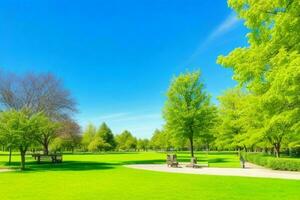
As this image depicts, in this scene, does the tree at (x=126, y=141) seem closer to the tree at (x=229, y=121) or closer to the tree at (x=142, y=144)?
the tree at (x=142, y=144)

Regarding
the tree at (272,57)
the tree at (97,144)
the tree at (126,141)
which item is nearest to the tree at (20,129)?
the tree at (272,57)

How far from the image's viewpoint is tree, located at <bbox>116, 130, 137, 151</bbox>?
136875mm

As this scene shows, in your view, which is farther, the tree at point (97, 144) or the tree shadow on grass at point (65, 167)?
the tree at point (97, 144)

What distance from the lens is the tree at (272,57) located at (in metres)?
10.2

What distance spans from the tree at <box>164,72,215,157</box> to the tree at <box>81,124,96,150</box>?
75760 mm

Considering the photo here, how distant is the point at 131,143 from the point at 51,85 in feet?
314

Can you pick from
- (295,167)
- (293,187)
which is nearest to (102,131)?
(295,167)

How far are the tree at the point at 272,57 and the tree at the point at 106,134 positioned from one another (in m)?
106

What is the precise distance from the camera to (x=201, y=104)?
4597cm

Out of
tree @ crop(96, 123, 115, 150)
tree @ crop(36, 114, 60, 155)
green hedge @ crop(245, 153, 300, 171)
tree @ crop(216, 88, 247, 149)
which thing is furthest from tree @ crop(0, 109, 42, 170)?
tree @ crop(96, 123, 115, 150)

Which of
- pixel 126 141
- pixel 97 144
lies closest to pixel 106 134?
pixel 97 144

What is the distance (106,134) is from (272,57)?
10968 cm

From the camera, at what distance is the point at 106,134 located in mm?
118438

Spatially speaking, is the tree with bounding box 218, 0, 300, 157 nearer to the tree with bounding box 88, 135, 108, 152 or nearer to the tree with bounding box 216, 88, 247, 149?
the tree with bounding box 216, 88, 247, 149
